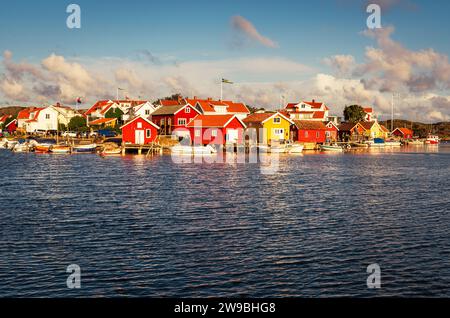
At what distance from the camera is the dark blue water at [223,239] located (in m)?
14.1

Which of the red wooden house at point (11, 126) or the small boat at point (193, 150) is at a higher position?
the red wooden house at point (11, 126)

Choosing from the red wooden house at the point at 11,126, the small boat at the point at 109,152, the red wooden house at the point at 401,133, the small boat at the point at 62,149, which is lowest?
the small boat at the point at 109,152

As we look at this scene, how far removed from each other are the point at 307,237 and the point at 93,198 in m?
14.9

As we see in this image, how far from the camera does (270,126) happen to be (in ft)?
292

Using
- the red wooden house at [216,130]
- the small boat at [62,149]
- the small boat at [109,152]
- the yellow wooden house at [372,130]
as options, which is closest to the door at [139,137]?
the small boat at [109,152]

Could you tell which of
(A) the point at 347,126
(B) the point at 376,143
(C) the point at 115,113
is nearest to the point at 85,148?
(C) the point at 115,113

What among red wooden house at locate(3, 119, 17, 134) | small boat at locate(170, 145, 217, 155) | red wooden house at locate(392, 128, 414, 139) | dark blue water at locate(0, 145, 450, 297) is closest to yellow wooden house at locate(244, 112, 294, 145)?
small boat at locate(170, 145, 217, 155)

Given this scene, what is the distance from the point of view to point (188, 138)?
83312 millimetres

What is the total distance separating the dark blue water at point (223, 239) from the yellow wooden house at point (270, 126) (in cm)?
5017

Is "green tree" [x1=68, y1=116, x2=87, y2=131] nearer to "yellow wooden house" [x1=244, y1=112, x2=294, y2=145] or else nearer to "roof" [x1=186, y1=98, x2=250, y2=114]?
"roof" [x1=186, y1=98, x2=250, y2=114]

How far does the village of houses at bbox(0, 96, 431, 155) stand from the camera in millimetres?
78688

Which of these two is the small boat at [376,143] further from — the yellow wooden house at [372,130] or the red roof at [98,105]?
the red roof at [98,105]
